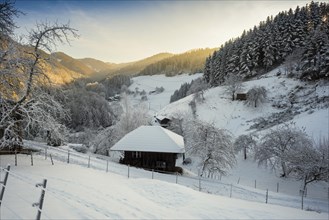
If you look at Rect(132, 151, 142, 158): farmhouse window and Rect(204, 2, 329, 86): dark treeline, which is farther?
Rect(204, 2, 329, 86): dark treeline

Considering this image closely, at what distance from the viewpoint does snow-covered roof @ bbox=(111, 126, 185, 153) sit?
3212cm

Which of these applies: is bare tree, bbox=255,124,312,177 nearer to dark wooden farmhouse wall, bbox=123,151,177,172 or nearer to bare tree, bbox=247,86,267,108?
dark wooden farmhouse wall, bbox=123,151,177,172

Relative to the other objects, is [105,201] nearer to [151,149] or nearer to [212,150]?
[151,149]

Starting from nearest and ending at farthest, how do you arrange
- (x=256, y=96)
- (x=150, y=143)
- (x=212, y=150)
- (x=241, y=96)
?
(x=150, y=143) → (x=212, y=150) → (x=256, y=96) → (x=241, y=96)

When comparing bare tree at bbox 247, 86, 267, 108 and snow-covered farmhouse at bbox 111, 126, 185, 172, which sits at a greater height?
bare tree at bbox 247, 86, 267, 108

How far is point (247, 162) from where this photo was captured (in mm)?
45812

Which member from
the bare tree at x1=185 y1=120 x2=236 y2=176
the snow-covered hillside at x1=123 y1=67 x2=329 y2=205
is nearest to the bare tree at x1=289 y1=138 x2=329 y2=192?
the snow-covered hillside at x1=123 y1=67 x2=329 y2=205

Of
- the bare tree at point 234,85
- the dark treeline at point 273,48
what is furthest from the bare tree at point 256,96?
the dark treeline at point 273,48

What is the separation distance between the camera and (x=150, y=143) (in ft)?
109

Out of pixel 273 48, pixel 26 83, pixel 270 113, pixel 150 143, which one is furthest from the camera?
pixel 273 48

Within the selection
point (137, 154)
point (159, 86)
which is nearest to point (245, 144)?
point (137, 154)

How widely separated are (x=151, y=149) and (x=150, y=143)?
1.05 m

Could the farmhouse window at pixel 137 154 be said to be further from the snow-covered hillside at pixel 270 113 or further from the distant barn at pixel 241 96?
the distant barn at pixel 241 96

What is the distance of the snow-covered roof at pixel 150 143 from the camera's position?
32125 mm
